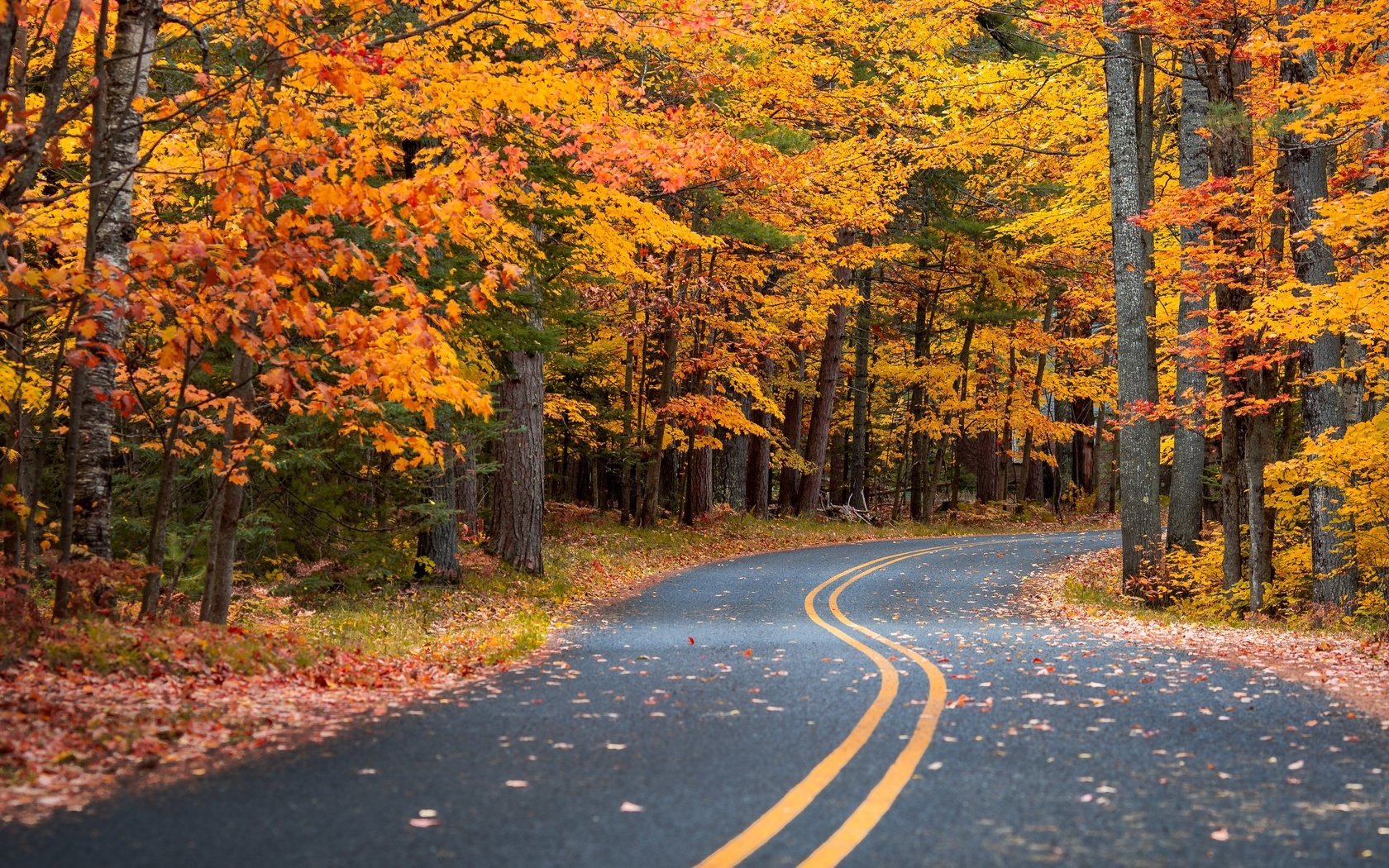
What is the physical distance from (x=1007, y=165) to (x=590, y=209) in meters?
14.6

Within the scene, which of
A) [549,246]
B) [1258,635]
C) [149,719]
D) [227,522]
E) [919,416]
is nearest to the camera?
[149,719]

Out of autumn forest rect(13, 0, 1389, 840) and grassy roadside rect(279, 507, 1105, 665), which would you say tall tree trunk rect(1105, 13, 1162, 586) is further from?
grassy roadside rect(279, 507, 1105, 665)

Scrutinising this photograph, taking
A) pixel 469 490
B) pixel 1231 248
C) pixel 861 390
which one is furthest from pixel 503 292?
pixel 861 390

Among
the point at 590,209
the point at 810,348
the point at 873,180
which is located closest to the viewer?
the point at 590,209

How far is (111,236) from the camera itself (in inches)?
377

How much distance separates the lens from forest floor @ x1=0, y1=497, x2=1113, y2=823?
6312mm

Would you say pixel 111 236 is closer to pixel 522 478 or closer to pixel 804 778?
pixel 804 778

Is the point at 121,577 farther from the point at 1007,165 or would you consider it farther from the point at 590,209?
the point at 1007,165

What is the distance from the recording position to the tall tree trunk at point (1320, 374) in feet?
49.6

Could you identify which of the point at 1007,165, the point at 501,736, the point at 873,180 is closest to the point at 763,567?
the point at 873,180

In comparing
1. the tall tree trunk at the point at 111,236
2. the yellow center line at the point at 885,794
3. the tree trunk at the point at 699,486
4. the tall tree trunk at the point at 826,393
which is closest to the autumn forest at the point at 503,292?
the tall tree trunk at the point at 111,236

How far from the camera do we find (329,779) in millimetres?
6051

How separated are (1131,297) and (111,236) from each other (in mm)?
14743

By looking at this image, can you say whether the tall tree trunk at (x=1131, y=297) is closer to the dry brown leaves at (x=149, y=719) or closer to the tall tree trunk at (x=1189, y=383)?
the tall tree trunk at (x=1189, y=383)
